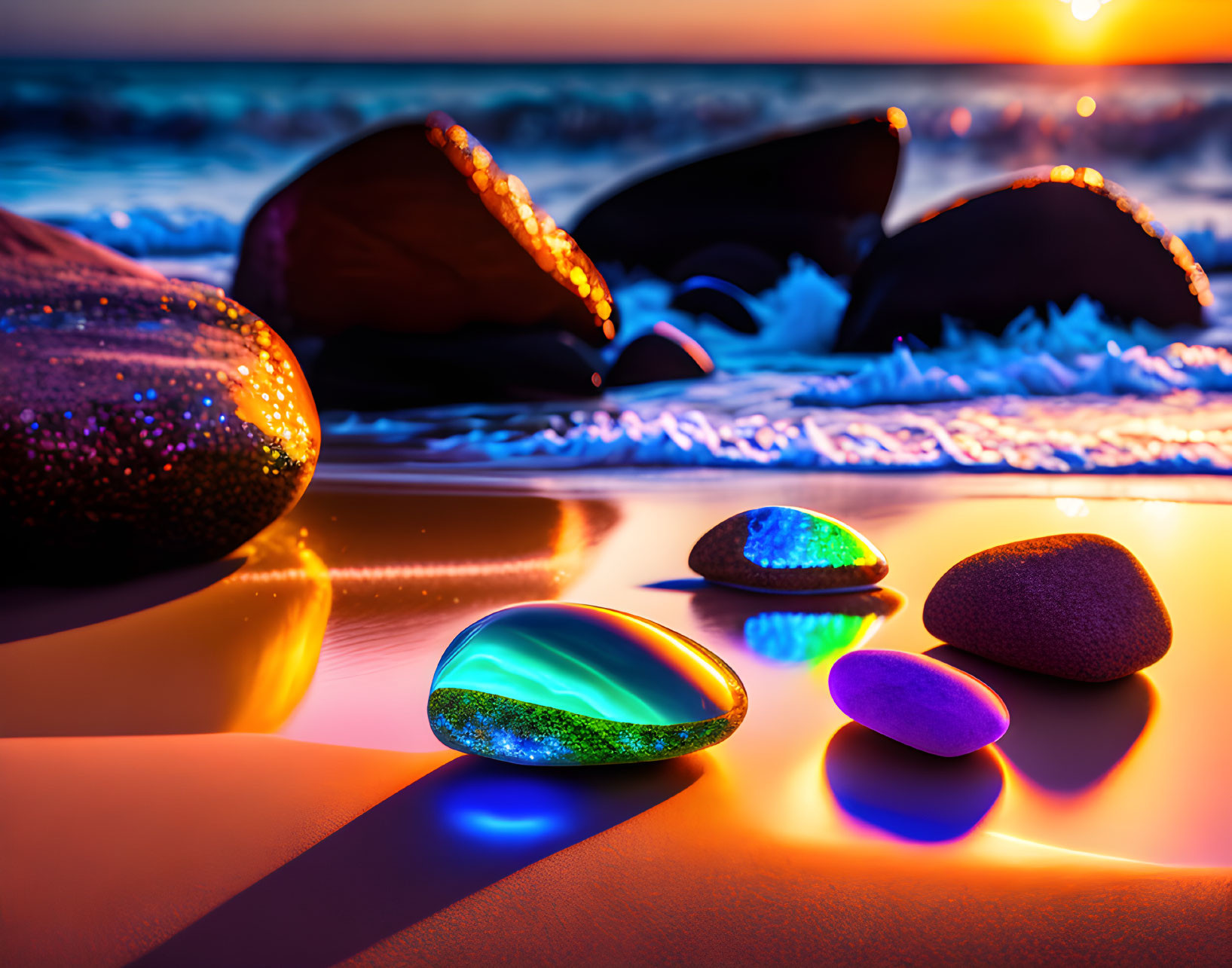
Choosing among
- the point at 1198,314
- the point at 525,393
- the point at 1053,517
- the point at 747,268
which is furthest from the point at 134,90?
the point at 1053,517

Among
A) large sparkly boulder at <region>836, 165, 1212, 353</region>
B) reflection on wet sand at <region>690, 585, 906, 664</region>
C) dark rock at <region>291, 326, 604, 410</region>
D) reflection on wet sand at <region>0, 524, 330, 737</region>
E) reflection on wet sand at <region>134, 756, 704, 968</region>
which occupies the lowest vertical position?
dark rock at <region>291, 326, 604, 410</region>

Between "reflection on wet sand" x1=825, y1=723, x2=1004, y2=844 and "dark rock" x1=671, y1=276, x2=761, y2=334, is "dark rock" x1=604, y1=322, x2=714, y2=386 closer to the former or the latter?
"dark rock" x1=671, y1=276, x2=761, y2=334

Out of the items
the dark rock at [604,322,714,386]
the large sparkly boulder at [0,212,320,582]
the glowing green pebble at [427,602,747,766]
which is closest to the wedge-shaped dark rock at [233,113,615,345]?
the dark rock at [604,322,714,386]

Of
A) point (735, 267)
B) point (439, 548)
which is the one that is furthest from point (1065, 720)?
point (735, 267)

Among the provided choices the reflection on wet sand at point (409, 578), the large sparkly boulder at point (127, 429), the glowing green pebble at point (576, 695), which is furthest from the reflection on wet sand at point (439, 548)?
the glowing green pebble at point (576, 695)

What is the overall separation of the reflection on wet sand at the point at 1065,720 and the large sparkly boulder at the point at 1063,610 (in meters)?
0.02

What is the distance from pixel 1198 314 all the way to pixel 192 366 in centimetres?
550

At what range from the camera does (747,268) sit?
8.49 metres

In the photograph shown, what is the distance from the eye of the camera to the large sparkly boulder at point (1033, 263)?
16.5 feet

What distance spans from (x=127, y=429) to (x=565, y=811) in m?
1.08

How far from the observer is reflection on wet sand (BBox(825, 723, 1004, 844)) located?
33.6 inches

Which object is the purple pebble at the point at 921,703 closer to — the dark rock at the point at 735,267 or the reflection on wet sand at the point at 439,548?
the reflection on wet sand at the point at 439,548

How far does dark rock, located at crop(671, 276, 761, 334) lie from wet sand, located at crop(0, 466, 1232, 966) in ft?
17.1

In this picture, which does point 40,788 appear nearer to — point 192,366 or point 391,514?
point 192,366
